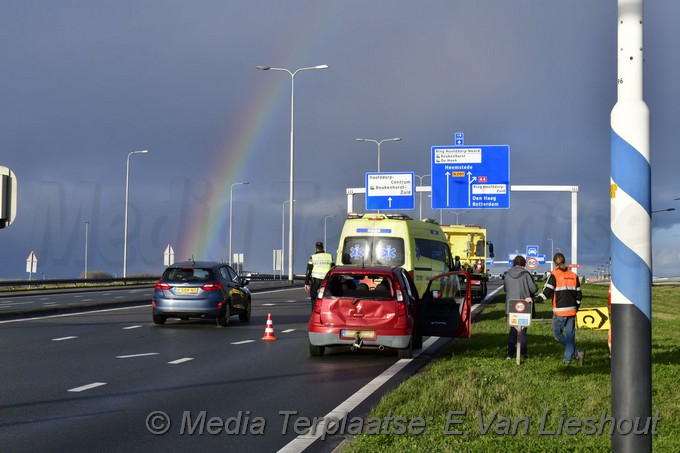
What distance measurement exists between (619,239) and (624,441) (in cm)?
112

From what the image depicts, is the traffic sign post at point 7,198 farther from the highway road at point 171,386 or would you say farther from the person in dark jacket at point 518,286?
the person in dark jacket at point 518,286

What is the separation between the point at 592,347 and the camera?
17500 millimetres

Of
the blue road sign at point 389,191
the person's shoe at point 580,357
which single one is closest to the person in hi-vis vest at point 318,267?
the person's shoe at point 580,357

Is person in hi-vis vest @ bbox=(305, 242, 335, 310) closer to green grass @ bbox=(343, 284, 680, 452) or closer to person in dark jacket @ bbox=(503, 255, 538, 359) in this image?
green grass @ bbox=(343, 284, 680, 452)

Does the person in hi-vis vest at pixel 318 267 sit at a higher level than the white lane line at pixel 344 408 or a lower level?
higher

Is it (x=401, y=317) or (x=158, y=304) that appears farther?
(x=158, y=304)

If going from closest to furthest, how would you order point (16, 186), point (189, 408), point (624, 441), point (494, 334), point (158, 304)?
point (624, 441) < point (189, 408) < point (16, 186) < point (494, 334) < point (158, 304)

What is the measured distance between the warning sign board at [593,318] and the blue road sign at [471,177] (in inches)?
936

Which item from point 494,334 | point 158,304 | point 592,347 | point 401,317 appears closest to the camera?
point 401,317

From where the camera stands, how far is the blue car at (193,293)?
22.5m

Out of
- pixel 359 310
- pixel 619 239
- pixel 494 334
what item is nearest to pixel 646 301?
pixel 619 239

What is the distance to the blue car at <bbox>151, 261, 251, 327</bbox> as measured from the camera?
22.5m

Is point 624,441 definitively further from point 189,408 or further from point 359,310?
point 359,310

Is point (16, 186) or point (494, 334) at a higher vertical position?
point (16, 186)
